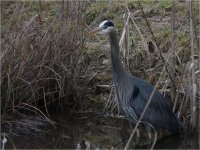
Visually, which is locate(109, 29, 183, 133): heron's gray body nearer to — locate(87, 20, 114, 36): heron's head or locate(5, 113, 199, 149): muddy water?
locate(87, 20, 114, 36): heron's head

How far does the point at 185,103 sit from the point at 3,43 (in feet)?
6.35

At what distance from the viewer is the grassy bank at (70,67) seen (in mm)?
5762

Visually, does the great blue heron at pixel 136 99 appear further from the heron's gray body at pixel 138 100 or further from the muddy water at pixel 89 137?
the muddy water at pixel 89 137

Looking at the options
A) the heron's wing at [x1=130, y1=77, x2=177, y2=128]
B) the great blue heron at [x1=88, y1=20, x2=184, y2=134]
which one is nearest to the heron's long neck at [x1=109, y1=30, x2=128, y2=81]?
the great blue heron at [x1=88, y1=20, x2=184, y2=134]

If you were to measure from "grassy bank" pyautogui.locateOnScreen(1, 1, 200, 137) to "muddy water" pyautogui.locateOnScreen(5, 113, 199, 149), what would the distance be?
0.66 ft

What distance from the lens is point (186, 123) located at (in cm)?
570

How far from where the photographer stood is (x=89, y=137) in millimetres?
5762

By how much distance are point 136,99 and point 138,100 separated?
29 mm

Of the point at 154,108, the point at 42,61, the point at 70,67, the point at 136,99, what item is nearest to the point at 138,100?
the point at 136,99

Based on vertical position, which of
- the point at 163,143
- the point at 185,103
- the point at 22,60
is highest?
the point at 22,60

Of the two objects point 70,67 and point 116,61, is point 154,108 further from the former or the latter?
point 70,67

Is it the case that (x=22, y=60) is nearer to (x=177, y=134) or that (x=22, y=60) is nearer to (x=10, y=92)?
(x=10, y=92)

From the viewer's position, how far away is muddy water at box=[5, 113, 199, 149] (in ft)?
18.1

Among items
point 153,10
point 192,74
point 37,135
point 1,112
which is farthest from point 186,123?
point 153,10
